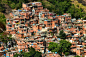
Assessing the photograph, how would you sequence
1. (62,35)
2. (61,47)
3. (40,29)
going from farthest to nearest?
(40,29)
(62,35)
(61,47)

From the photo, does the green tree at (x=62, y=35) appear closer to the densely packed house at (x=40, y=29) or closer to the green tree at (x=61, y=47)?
the densely packed house at (x=40, y=29)

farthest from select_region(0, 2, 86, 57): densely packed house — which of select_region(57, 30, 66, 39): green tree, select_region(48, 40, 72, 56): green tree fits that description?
select_region(48, 40, 72, 56): green tree

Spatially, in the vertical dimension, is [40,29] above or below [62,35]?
above

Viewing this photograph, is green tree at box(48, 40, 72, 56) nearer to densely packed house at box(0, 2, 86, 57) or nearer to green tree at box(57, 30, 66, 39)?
densely packed house at box(0, 2, 86, 57)

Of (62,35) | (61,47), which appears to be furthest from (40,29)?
(61,47)

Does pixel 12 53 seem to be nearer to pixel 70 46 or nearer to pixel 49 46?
pixel 49 46

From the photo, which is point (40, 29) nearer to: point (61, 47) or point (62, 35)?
point (62, 35)
